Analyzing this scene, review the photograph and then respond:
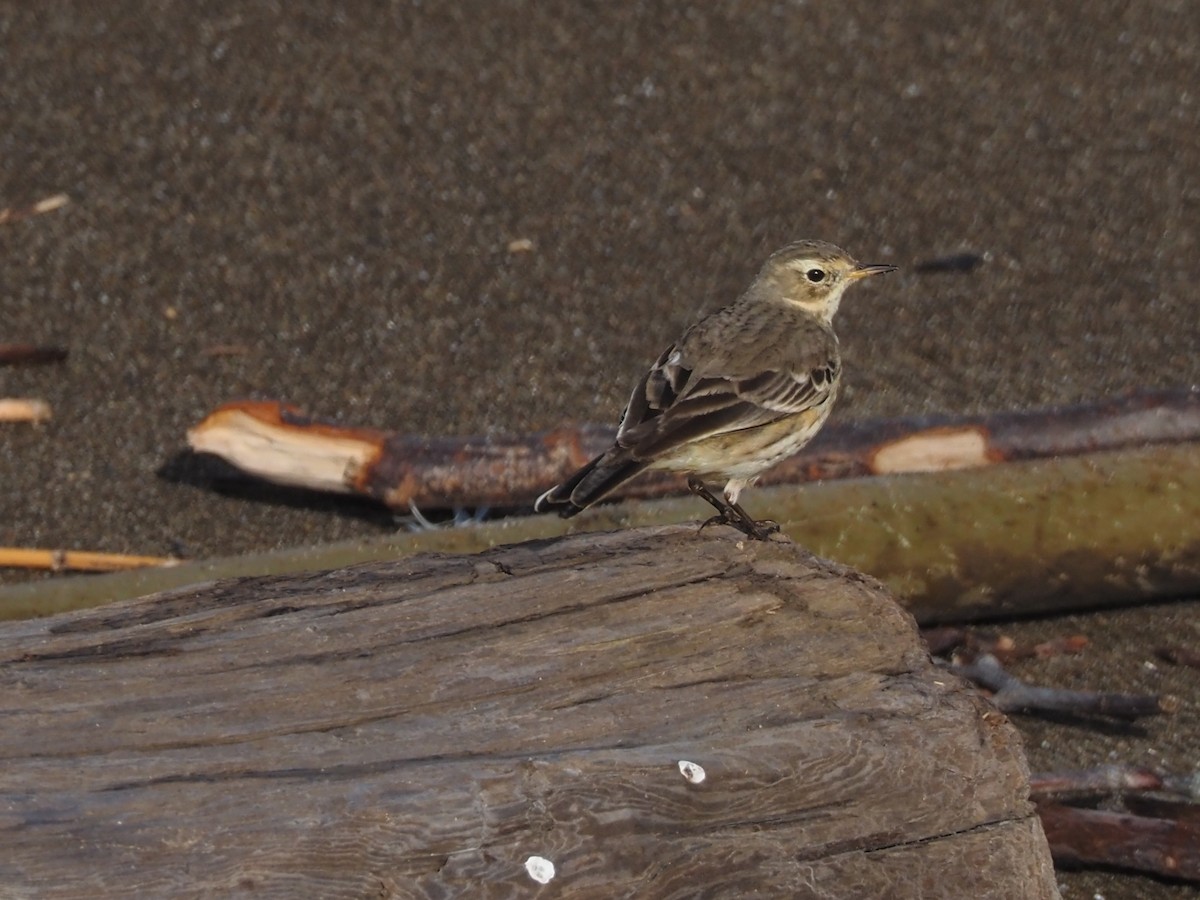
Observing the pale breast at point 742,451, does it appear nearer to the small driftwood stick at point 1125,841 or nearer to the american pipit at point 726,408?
the american pipit at point 726,408

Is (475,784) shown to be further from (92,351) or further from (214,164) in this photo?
(214,164)

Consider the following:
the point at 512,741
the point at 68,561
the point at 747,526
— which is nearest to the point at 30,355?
the point at 68,561

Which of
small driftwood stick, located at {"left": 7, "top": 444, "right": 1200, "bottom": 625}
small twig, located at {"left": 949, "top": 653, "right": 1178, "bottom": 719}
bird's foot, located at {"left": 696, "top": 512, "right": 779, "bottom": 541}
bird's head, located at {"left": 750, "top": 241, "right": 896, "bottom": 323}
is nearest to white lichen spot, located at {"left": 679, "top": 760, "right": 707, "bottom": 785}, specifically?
bird's foot, located at {"left": 696, "top": 512, "right": 779, "bottom": 541}

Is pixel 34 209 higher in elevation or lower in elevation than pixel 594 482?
lower

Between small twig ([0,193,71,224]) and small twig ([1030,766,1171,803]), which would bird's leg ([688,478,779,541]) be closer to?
small twig ([1030,766,1171,803])

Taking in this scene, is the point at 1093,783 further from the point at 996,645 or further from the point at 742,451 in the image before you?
the point at 742,451

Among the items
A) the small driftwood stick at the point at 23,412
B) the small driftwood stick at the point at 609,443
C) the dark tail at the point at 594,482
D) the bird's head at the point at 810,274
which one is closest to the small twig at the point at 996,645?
the small driftwood stick at the point at 609,443

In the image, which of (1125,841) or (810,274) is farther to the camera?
(810,274)
